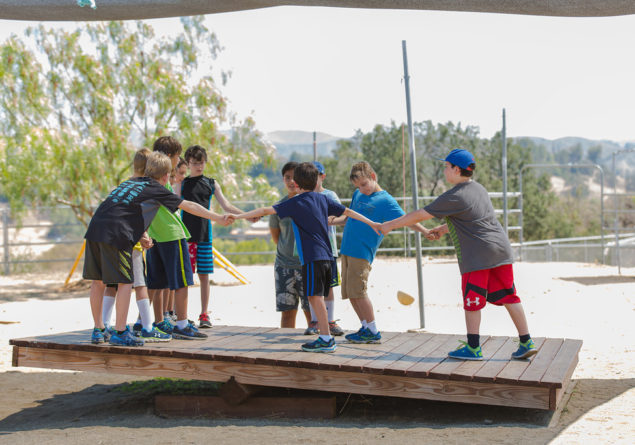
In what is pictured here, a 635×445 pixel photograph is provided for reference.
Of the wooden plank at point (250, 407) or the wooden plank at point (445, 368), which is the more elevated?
the wooden plank at point (445, 368)

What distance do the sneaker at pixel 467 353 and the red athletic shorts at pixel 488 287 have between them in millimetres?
392

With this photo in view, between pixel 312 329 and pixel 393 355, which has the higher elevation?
pixel 312 329

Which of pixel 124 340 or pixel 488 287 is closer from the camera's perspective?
pixel 488 287

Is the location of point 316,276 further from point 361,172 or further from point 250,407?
point 250,407

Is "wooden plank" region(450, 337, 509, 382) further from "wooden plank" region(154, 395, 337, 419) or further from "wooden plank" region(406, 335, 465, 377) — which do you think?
"wooden plank" region(154, 395, 337, 419)

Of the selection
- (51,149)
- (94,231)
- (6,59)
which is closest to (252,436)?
(94,231)

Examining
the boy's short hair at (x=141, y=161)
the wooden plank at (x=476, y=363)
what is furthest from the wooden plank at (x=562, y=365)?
the boy's short hair at (x=141, y=161)

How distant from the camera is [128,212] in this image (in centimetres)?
518

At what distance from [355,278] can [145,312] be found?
1.63m

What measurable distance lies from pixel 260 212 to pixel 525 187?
37920mm

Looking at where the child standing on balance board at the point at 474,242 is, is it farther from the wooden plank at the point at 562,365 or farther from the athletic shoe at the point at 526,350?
the wooden plank at the point at 562,365

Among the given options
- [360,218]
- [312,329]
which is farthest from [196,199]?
[360,218]

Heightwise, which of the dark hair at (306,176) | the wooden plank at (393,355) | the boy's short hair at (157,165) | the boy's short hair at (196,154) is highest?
the boy's short hair at (196,154)

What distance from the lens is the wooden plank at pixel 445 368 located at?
4688mm
